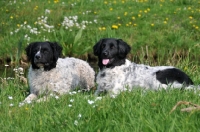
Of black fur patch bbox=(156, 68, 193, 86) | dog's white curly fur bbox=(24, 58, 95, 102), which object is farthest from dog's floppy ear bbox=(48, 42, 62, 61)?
black fur patch bbox=(156, 68, 193, 86)

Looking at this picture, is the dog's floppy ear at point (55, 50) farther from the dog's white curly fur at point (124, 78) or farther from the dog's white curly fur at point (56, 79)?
the dog's white curly fur at point (124, 78)

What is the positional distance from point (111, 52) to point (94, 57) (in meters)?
5.40

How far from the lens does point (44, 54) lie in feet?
27.2

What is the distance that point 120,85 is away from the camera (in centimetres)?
802

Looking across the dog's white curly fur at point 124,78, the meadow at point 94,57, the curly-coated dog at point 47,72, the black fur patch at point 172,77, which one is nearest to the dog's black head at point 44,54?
the curly-coated dog at point 47,72

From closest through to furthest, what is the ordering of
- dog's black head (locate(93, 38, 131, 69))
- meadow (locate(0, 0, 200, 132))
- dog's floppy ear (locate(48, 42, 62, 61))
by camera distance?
meadow (locate(0, 0, 200, 132)) < dog's black head (locate(93, 38, 131, 69)) < dog's floppy ear (locate(48, 42, 62, 61))

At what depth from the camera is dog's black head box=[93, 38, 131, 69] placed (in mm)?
7957

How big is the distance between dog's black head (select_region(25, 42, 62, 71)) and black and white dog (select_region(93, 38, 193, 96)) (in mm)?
770

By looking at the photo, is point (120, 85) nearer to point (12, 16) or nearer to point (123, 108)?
point (123, 108)

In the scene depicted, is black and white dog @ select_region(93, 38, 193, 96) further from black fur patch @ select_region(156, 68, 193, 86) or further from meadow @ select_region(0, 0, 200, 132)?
meadow @ select_region(0, 0, 200, 132)

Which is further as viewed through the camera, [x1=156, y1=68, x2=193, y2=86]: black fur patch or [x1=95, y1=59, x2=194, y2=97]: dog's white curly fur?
[x1=95, y1=59, x2=194, y2=97]: dog's white curly fur

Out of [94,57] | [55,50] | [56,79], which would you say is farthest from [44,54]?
[94,57]

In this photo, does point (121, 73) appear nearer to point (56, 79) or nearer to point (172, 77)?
point (172, 77)

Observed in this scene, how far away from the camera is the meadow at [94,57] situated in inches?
212
